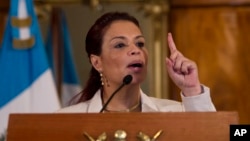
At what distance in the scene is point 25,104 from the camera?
2.10 metres

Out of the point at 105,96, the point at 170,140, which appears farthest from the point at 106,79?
the point at 170,140

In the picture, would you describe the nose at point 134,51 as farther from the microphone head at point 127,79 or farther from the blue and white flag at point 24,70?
the blue and white flag at point 24,70

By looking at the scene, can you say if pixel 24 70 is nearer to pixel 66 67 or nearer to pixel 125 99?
pixel 66 67

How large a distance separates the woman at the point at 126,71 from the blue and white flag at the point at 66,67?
2.87ft

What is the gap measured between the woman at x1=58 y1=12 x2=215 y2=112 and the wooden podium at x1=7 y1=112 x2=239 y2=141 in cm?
10

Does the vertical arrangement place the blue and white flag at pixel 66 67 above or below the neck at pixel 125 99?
below

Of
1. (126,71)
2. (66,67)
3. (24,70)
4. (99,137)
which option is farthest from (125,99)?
(66,67)

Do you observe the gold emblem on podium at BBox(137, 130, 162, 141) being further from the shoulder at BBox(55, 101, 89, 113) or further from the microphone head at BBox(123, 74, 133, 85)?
the shoulder at BBox(55, 101, 89, 113)

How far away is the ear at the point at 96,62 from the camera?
1351 mm

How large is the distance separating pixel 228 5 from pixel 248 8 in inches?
3.2

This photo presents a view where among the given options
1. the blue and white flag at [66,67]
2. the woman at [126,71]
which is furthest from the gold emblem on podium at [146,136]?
the blue and white flag at [66,67]

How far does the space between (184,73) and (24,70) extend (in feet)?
3.30

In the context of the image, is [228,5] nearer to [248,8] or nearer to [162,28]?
[248,8]

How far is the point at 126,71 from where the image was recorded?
1280 mm
